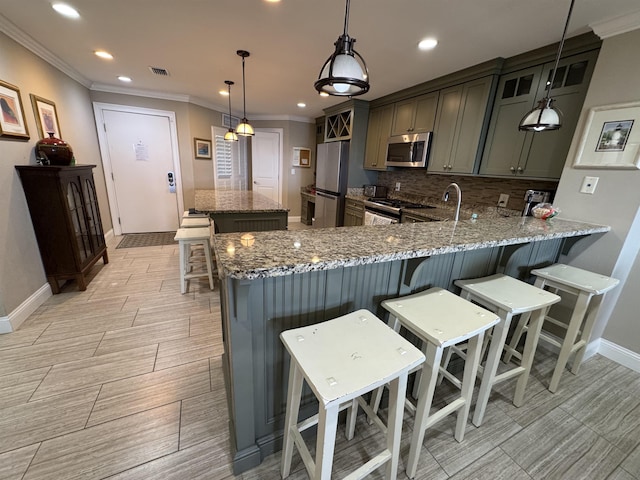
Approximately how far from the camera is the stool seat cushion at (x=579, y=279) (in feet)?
5.07

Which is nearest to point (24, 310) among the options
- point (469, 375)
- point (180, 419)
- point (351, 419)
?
point (180, 419)

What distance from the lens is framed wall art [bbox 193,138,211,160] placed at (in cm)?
473

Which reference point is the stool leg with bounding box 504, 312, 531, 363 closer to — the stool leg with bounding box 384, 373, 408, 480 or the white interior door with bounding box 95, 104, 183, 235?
the stool leg with bounding box 384, 373, 408, 480

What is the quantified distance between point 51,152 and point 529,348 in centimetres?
407

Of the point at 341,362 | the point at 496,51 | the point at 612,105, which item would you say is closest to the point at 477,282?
the point at 341,362

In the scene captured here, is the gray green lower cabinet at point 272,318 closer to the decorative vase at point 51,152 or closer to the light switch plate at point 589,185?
the light switch plate at point 589,185

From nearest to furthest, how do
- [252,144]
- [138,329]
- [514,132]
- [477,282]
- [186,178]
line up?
[477,282], [138,329], [514,132], [186,178], [252,144]

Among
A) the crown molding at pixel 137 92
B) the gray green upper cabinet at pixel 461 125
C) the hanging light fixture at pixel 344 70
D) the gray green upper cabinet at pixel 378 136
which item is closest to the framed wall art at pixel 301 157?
the gray green upper cabinet at pixel 378 136

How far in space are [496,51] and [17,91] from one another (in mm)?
4180

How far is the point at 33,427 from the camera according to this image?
4.36 ft

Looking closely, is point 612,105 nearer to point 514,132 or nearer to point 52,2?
point 514,132

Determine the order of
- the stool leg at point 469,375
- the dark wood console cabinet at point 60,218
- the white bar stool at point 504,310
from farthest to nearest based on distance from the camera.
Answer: the dark wood console cabinet at point 60,218, the white bar stool at point 504,310, the stool leg at point 469,375

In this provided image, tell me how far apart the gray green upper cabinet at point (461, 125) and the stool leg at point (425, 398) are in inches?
93.5

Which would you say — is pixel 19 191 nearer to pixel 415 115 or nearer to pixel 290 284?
pixel 290 284
